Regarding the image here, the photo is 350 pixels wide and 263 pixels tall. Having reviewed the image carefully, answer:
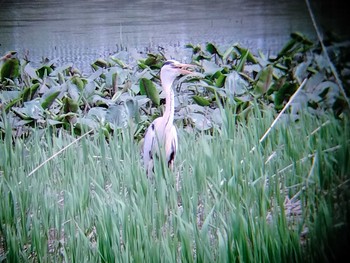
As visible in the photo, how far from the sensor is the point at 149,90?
4.43 ft

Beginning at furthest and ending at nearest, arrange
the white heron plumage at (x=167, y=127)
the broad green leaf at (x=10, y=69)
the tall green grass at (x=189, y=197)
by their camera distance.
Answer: the broad green leaf at (x=10, y=69)
the white heron plumage at (x=167, y=127)
the tall green grass at (x=189, y=197)

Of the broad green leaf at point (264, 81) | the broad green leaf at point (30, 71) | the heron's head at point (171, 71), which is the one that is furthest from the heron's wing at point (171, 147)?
the broad green leaf at point (30, 71)

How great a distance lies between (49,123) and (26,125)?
2.9 inches

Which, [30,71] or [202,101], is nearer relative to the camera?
[202,101]

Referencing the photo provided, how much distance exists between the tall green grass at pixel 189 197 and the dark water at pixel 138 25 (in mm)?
187

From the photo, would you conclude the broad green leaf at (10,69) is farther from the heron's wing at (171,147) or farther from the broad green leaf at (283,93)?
the broad green leaf at (283,93)

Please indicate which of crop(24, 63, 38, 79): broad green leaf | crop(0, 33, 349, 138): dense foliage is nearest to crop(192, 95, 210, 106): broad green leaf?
crop(0, 33, 349, 138): dense foliage

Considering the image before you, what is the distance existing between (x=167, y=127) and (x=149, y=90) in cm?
11

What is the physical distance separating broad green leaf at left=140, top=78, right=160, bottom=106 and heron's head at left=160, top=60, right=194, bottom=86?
0.03 m

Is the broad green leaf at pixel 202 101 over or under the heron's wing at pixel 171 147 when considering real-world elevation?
over

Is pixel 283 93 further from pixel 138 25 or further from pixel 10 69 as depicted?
pixel 10 69

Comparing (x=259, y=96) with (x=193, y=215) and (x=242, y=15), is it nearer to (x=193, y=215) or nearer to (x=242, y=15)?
(x=242, y=15)

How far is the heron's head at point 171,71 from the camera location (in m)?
1.31

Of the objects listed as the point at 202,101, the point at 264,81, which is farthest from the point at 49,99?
the point at 264,81
